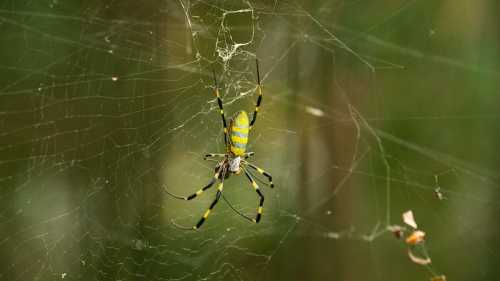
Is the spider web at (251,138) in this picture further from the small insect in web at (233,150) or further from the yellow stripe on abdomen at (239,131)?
the yellow stripe on abdomen at (239,131)

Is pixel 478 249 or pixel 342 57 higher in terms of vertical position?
pixel 342 57

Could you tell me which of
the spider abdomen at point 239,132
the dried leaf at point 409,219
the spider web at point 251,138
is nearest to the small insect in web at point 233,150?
the spider abdomen at point 239,132

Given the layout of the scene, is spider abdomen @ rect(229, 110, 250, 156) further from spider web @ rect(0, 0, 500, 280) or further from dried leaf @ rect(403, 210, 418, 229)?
dried leaf @ rect(403, 210, 418, 229)

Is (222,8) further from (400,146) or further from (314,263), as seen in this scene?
(314,263)

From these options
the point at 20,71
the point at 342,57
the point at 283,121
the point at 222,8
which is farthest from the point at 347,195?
the point at 20,71

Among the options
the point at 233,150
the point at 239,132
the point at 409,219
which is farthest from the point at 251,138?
the point at 409,219

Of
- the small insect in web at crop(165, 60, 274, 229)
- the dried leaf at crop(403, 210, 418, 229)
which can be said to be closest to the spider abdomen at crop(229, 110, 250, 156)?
the small insect in web at crop(165, 60, 274, 229)

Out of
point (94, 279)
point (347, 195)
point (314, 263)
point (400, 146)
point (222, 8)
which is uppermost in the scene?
point (222, 8)
